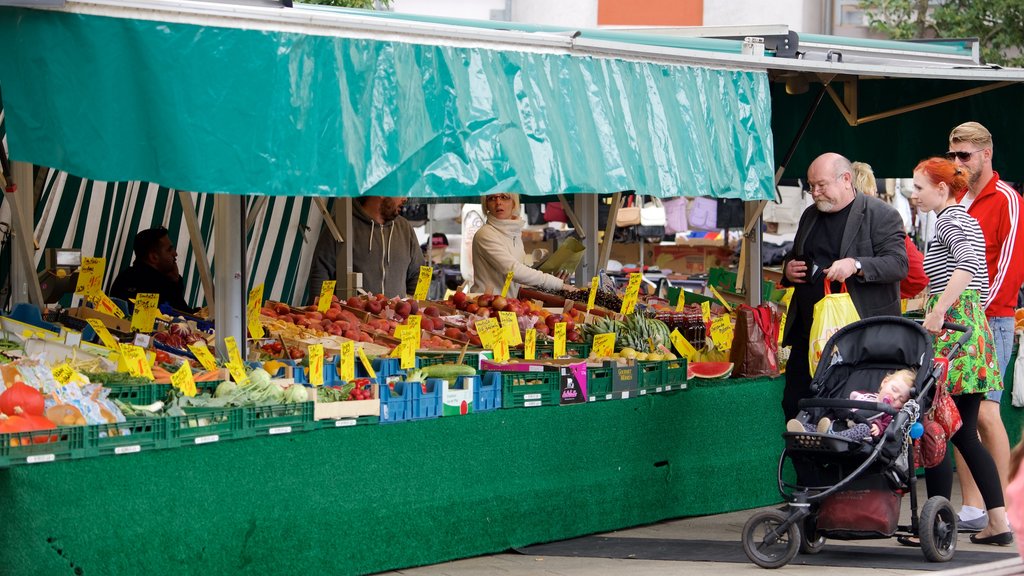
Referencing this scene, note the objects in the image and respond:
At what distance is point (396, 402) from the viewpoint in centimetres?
624

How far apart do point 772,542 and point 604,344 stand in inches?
69.0

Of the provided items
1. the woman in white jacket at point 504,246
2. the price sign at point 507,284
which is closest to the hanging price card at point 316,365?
the price sign at point 507,284

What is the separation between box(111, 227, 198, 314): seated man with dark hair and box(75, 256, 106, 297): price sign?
1.81 meters

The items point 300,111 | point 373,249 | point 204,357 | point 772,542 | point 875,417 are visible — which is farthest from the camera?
point 373,249

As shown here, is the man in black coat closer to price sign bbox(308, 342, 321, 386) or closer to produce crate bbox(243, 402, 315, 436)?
price sign bbox(308, 342, 321, 386)

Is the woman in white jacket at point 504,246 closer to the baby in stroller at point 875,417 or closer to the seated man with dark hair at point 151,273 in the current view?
the seated man with dark hair at point 151,273

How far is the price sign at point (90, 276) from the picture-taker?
756 centimetres

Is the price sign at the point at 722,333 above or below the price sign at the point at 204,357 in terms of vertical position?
below

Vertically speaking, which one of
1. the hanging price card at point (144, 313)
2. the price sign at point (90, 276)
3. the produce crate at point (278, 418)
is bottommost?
the produce crate at point (278, 418)

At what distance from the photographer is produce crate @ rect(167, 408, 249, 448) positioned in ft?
17.6

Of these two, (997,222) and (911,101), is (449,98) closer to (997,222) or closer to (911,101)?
(997,222)

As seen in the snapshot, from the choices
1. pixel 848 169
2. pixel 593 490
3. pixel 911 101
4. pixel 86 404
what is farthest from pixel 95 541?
pixel 911 101

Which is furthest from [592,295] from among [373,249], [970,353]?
[970,353]

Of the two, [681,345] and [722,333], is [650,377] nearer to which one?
[681,345]
